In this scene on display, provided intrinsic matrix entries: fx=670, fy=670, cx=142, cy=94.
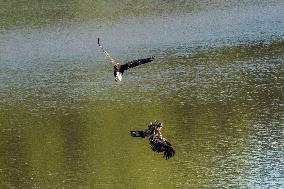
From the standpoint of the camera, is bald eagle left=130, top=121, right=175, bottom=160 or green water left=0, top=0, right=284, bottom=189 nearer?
bald eagle left=130, top=121, right=175, bottom=160

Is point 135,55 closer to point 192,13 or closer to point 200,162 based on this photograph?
point 192,13

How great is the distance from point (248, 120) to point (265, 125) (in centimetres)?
138

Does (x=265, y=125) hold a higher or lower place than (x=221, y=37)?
lower

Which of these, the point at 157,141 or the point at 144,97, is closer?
the point at 157,141

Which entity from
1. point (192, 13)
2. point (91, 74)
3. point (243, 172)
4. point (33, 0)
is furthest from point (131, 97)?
point (33, 0)

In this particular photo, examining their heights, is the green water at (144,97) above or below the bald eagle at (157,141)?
above

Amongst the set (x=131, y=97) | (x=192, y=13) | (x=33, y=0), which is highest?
(x=33, y=0)

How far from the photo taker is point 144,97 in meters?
45.8

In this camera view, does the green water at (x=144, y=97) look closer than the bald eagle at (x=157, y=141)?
No

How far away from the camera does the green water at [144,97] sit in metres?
35.1

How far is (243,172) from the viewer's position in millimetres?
33906

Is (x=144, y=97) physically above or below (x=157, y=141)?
above

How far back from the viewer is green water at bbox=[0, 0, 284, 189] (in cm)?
3509

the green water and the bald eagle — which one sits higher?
the green water
